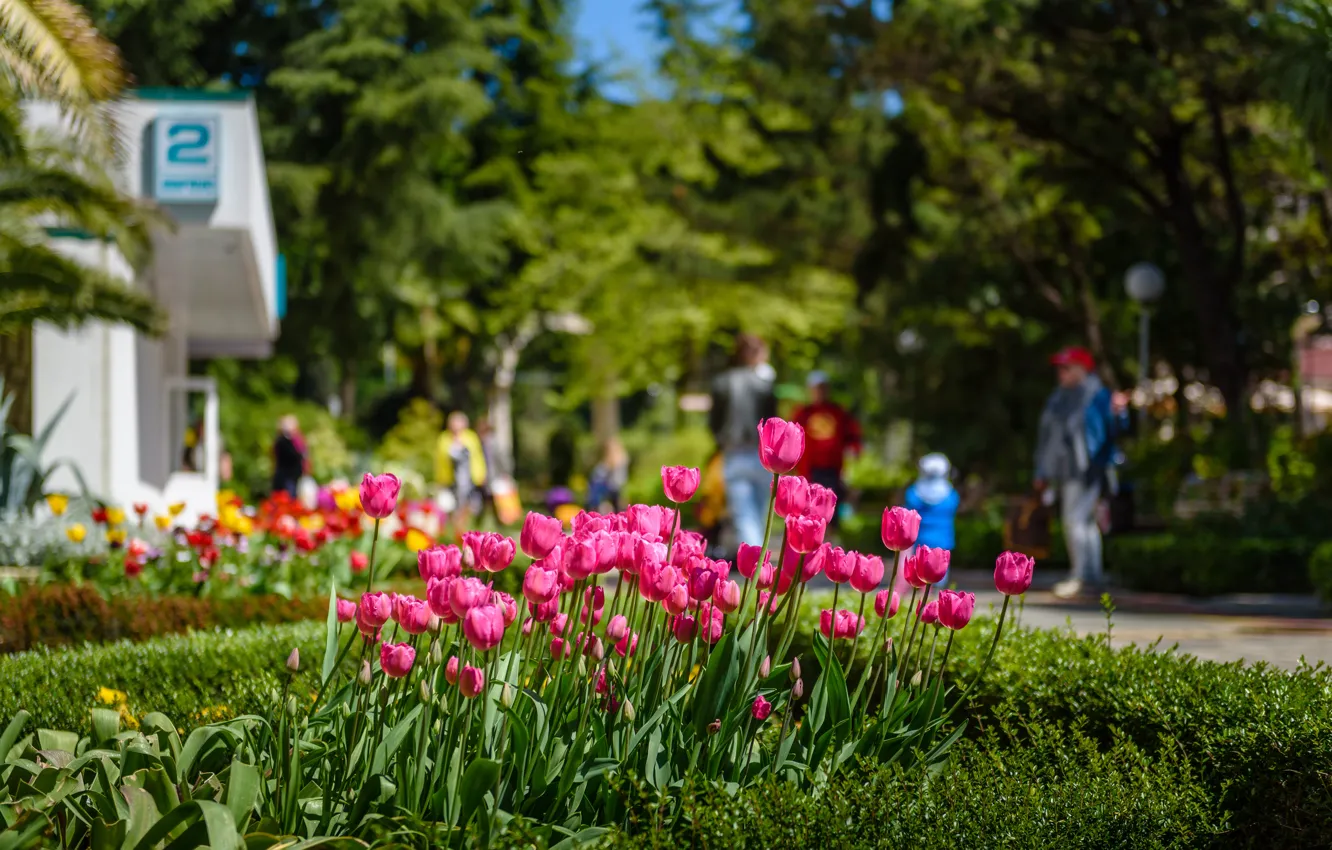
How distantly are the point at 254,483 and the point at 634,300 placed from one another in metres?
11.4

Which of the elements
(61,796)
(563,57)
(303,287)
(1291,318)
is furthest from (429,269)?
(61,796)

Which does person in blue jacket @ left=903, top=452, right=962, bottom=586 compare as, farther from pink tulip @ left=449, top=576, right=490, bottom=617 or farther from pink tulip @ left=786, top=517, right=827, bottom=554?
pink tulip @ left=449, top=576, right=490, bottom=617

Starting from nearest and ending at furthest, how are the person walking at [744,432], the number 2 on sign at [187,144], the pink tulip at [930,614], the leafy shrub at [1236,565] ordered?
the pink tulip at [930,614] < the person walking at [744,432] < the number 2 on sign at [187,144] < the leafy shrub at [1236,565]

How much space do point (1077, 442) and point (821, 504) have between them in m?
9.53

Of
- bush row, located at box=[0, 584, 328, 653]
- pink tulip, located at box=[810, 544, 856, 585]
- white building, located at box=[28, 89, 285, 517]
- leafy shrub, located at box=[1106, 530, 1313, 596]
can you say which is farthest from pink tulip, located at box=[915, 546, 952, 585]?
leafy shrub, located at box=[1106, 530, 1313, 596]

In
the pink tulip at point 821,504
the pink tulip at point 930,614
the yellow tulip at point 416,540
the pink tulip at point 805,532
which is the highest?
the pink tulip at point 821,504

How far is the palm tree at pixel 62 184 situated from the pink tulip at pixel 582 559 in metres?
6.89

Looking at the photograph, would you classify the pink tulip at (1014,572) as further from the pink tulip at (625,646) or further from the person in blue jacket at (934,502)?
the person in blue jacket at (934,502)

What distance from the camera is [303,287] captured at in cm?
2834

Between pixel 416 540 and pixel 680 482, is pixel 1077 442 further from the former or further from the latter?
pixel 680 482

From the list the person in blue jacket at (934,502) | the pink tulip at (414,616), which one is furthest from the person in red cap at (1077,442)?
the pink tulip at (414,616)

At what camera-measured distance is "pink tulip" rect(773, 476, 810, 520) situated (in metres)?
3.61

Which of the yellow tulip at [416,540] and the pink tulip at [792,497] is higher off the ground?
the pink tulip at [792,497]

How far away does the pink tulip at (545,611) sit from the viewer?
12.0ft
